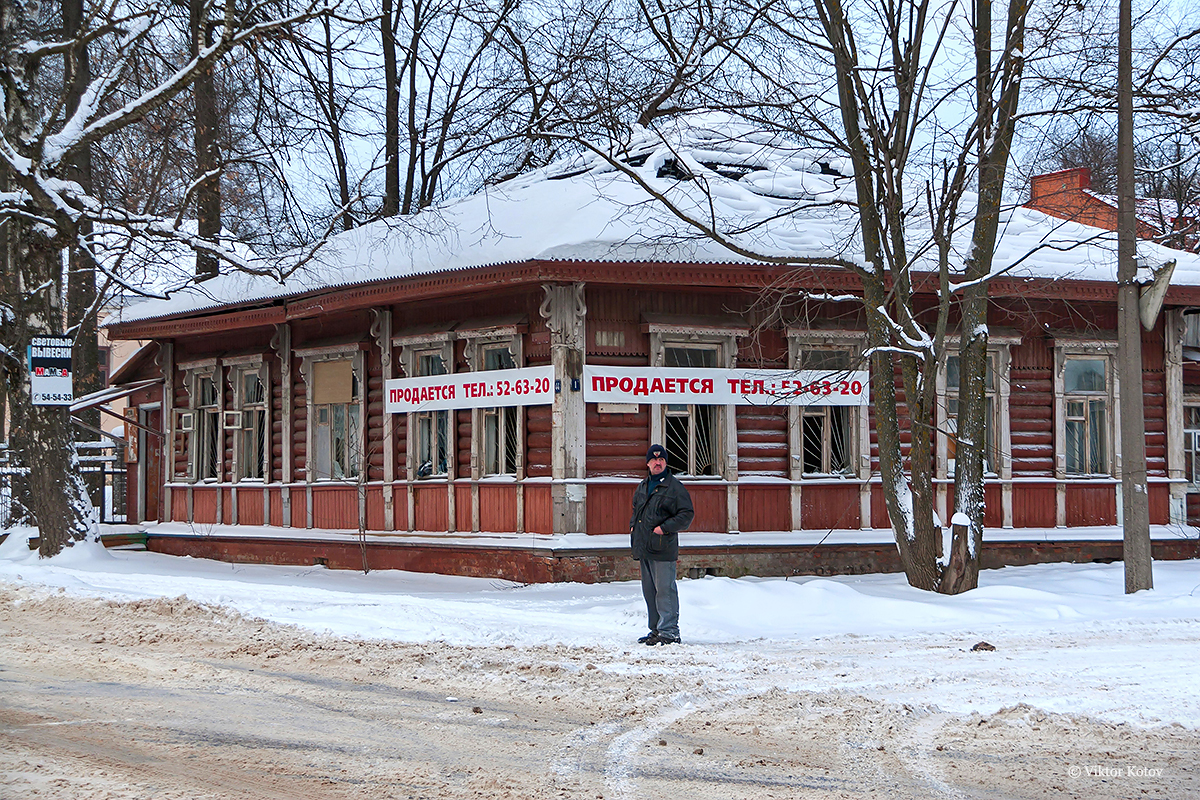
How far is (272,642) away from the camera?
10523mm

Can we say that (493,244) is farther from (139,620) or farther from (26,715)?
(26,715)

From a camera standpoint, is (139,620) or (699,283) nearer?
(139,620)

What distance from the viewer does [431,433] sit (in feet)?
54.7

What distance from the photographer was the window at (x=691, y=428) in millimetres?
15453

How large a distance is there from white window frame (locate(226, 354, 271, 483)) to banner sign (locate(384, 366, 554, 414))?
3.70 m

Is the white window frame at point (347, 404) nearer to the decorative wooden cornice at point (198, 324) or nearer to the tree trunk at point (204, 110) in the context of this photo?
the decorative wooden cornice at point (198, 324)

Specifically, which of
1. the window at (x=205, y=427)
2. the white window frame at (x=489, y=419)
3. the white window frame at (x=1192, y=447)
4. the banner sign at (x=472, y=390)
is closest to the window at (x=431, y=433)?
the banner sign at (x=472, y=390)

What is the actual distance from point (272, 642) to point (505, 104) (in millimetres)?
7394

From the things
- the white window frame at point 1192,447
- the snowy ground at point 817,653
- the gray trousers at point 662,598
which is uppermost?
the white window frame at point 1192,447

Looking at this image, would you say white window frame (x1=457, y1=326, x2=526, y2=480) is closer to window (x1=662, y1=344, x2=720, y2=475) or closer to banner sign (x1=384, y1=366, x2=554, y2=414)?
banner sign (x1=384, y1=366, x2=554, y2=414)

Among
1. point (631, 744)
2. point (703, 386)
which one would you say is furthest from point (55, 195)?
point (631, 744)

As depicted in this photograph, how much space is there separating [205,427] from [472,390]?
7456 millimetres

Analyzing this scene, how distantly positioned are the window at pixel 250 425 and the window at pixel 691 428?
7.41m

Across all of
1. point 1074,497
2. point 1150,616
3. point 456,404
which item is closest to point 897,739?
point 1150,616
